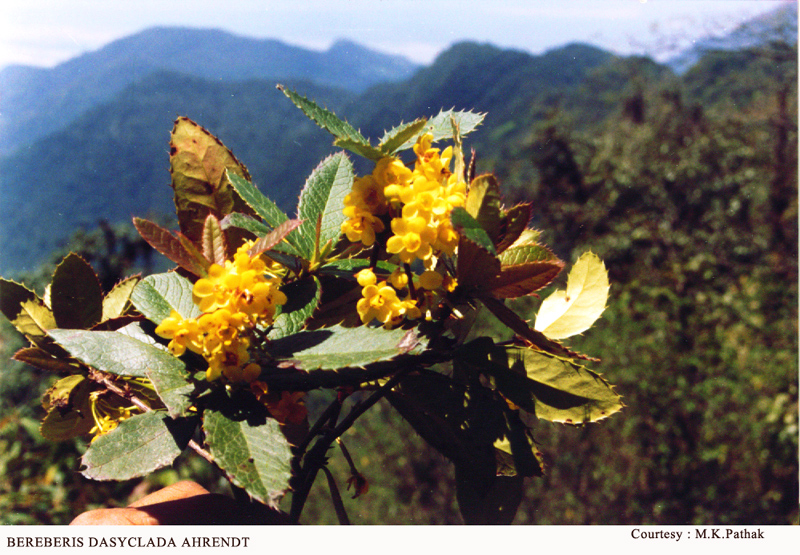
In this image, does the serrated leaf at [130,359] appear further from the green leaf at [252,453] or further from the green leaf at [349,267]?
the green leaf at [349,267]

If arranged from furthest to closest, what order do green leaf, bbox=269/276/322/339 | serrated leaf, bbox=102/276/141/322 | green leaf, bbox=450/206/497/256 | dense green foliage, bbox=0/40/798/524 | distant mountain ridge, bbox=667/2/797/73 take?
distant mountain ridge, bbox=667/2/797/73, dense green foliage, bbox=0/40/798/524, serrated leaf, bbox=102/276/141/322, green leaf, bbox=269/276/322/339, green leaf, bbox=450/206/497/256

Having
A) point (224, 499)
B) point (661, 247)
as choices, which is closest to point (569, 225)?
point (661, 247)

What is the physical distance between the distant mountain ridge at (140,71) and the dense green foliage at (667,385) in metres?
0.71

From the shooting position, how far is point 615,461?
9.59ft

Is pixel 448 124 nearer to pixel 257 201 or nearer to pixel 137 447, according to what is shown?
pixel 257 201

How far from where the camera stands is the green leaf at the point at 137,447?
0.44 metres

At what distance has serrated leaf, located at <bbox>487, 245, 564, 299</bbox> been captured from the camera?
469mm

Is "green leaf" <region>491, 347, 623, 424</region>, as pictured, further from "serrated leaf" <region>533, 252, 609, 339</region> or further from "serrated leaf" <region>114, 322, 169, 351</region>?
"serrated leaf" <region>114, 322, 169, 351</region>

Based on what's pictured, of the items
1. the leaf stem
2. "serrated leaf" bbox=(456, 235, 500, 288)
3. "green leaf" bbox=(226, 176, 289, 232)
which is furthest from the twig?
"serrated leaf" bbox=(456, 235, 500, 288)

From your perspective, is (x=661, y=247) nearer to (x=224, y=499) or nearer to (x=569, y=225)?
(x=569, y=225)

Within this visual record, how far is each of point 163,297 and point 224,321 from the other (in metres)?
0.13

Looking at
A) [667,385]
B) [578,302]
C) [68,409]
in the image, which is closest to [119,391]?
[68,409]

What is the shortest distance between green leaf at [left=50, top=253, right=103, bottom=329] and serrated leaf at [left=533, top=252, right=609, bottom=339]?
0.48 m

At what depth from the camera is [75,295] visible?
0.58 m
